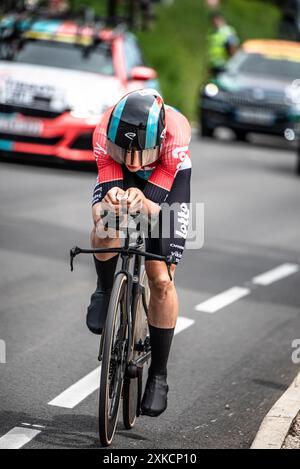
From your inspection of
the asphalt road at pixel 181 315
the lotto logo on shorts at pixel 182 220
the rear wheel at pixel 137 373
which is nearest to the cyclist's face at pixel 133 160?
the lotto logo on shorts at pixel 182 220

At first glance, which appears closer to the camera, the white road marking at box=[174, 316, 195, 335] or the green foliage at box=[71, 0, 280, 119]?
the white road marking at box=[174, 316, 195, 335]

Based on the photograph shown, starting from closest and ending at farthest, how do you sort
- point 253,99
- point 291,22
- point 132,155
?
point 132,155 < point 253,99 < point 291,22

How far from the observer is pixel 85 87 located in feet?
52.1

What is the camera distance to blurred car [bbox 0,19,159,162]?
51.6ft

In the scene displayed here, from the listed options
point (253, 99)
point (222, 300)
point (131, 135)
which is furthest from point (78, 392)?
point (253, 99)

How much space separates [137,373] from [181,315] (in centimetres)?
308

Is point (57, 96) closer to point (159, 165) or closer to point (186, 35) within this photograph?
point (159, 165)

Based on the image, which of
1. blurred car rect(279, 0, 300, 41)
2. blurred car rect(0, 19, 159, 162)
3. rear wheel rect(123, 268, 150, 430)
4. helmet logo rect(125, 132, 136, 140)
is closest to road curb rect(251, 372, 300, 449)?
rear wheel rect(123, 268, 150, 430)

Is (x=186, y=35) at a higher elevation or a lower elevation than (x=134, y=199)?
lower

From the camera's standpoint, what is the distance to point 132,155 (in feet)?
19.1

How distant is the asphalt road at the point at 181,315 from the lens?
247 inches

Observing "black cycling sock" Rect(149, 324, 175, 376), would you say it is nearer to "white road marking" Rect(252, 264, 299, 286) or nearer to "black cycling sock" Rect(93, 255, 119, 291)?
"black cycling sock" Rect(93, 255, 119, 291)

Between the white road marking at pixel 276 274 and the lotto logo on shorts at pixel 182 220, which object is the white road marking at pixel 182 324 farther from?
the lotto logo on shorts at pixel 182 220
